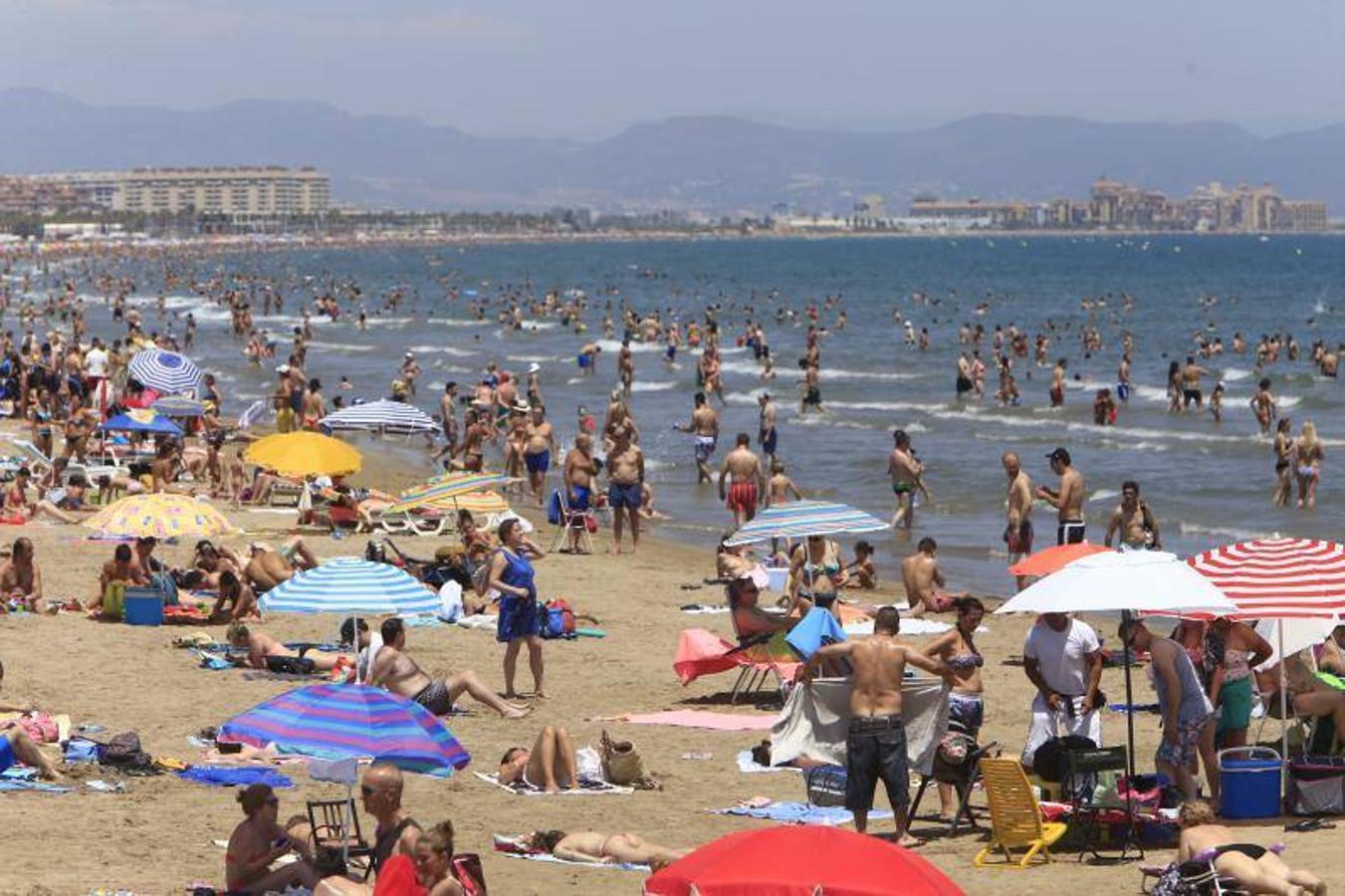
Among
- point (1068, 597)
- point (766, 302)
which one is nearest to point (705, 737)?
point (1068, 597)

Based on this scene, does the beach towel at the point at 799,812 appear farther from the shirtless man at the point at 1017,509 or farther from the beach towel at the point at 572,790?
the shirtless man at the point at 1017,509

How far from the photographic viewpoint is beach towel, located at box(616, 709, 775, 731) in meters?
13.4

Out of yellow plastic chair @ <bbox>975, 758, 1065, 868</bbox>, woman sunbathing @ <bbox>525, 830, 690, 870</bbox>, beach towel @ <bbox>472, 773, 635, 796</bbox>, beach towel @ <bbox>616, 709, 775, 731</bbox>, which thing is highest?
yellow plastic chair @ <bbox>975, 758, 1065, 868</bbox>

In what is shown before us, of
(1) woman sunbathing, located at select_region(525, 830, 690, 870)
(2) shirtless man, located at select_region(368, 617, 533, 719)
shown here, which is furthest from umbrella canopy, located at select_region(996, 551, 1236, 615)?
(2) shirtless man, located at select_region(368, 617, 533, 719)

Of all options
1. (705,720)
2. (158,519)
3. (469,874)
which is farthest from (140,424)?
(469,874)

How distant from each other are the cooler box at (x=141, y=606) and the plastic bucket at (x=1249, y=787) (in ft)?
28.9

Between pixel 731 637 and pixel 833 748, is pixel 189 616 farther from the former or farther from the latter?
pixel 833 748

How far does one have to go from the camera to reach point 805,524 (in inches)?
616

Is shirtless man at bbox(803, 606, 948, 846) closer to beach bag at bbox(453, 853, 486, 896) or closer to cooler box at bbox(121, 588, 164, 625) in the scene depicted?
beach bag at bbox(453, 853, 486, 896)

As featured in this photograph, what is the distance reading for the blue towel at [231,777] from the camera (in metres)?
11.3

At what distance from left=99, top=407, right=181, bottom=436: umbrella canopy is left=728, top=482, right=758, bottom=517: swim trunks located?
717 centimetres

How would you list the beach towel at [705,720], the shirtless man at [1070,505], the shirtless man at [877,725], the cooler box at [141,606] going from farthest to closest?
the shirtless man at [1070,505]
the cooler box at [141,606]
the beach towel at [705,720]
the shirtless man at [877,725]

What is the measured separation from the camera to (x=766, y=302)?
90.5 meters

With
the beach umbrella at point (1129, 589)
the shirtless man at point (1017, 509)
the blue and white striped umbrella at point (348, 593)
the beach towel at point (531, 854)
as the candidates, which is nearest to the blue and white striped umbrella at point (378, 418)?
the shirtless man at point (1017, 509)
